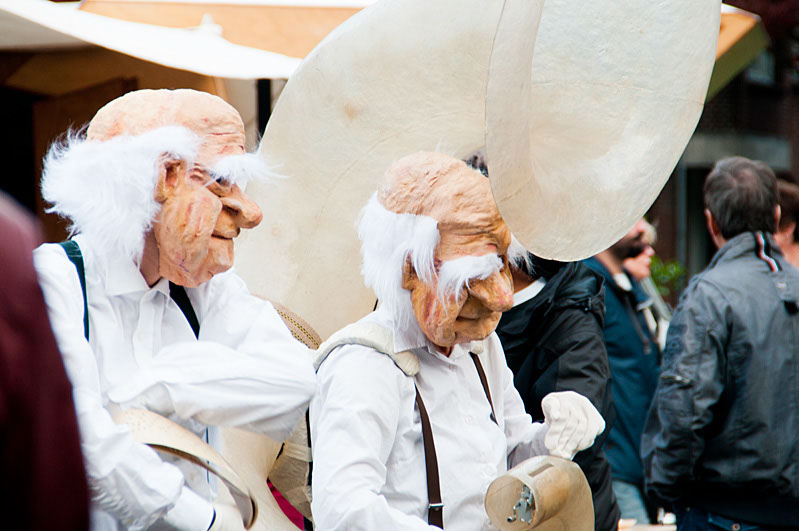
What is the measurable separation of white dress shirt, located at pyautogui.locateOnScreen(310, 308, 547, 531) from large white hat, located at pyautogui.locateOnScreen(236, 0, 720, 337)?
346 mm

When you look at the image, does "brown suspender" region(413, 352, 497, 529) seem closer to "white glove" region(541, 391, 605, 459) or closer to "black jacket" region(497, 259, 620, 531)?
"white glove" region(541, 391, 605, 459)

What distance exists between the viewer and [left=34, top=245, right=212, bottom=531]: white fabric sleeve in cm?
153

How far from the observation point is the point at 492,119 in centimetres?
188

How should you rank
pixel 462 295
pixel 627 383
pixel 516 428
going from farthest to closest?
1. pixel 627 383
2. pixel 516 428
3. pixel 462 295

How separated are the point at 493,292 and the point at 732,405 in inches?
66.2

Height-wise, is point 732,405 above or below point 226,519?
below

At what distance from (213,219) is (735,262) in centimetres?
228

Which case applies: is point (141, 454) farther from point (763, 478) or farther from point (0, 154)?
point (0, 154)

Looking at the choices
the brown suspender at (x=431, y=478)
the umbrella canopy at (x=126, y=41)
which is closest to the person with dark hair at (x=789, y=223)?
the umbrella canopy at (x=126, y=41)

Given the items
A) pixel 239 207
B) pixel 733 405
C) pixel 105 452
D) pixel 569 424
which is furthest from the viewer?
pixel 733 405

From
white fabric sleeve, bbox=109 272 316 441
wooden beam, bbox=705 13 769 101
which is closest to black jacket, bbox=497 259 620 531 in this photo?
white fabric sleeve, bbox=109 272 316 441

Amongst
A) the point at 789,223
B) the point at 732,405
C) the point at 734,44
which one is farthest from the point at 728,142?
the point at 732,405

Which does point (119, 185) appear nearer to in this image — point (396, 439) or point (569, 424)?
point (396, 439)

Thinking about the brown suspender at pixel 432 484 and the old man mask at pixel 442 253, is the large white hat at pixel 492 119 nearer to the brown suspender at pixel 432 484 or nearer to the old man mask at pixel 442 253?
the old man mask at pixel 442 253
